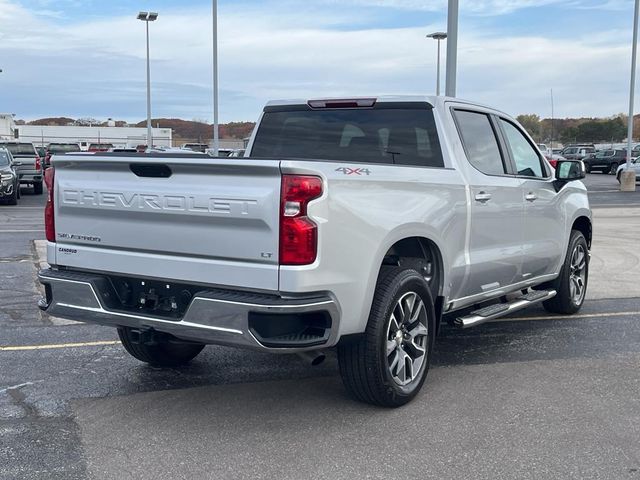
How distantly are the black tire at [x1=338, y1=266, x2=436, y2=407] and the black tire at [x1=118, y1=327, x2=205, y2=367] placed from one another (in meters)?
1.46

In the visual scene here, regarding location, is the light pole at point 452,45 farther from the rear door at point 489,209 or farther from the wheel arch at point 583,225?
the rear door at point 489,209

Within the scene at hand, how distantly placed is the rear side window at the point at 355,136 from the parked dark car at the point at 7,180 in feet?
54.9

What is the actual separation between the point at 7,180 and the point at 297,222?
19.2 metres

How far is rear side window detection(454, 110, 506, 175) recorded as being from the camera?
5.98 metres

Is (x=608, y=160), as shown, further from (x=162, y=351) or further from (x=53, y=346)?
(x=162, y=351)

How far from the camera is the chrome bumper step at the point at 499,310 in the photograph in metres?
5.60

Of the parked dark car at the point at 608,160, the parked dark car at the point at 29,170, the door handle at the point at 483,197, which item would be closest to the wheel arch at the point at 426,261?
the door handle at the point at 483,197

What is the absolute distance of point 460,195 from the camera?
216 inches

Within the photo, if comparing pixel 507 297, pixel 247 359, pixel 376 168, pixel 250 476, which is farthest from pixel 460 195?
pixel 250 476

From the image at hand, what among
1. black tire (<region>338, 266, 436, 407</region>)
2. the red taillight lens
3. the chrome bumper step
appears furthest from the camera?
the chrome bumper step

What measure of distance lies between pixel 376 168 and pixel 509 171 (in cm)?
220

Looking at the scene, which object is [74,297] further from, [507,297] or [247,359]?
[507,297]

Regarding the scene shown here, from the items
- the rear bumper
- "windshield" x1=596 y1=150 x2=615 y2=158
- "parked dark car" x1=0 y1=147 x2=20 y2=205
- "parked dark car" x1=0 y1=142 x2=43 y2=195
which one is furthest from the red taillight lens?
"windshield" x1=596 y1=150 x2=615 y2=158

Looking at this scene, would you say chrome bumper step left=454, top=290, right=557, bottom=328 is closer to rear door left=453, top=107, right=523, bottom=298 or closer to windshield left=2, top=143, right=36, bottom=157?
rear door left=453, top=107, right=523, bottom=298
